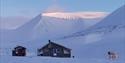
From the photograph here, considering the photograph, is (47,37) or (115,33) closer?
(47,37)

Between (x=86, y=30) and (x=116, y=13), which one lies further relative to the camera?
(x=116, y=13)

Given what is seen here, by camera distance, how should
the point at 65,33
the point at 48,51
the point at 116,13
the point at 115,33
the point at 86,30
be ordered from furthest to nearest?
1. the point at 116,13
2. the point at 86,30
3. the point at 65,33
4. the point at 115,33
5. the point at 48,51

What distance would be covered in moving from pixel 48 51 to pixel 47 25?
24.0m

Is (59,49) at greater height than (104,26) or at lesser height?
lesser

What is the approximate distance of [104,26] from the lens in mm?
47094

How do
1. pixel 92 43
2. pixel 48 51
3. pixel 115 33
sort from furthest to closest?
pixel 115 33 < pixel 92 43 < pixel 48 51

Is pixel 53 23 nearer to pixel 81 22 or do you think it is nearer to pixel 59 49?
pixel 81 22

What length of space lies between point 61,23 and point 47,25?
348 centimetres

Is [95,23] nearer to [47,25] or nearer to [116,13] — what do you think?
[116,13]

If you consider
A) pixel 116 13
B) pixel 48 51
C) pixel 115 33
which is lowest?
pixel 48 51

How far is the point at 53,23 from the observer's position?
1670 inches

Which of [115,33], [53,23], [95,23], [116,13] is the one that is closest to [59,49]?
[115,33]

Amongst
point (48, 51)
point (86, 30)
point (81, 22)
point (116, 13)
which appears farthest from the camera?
point (116, 13)

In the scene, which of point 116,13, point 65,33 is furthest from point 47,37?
point 116,13
